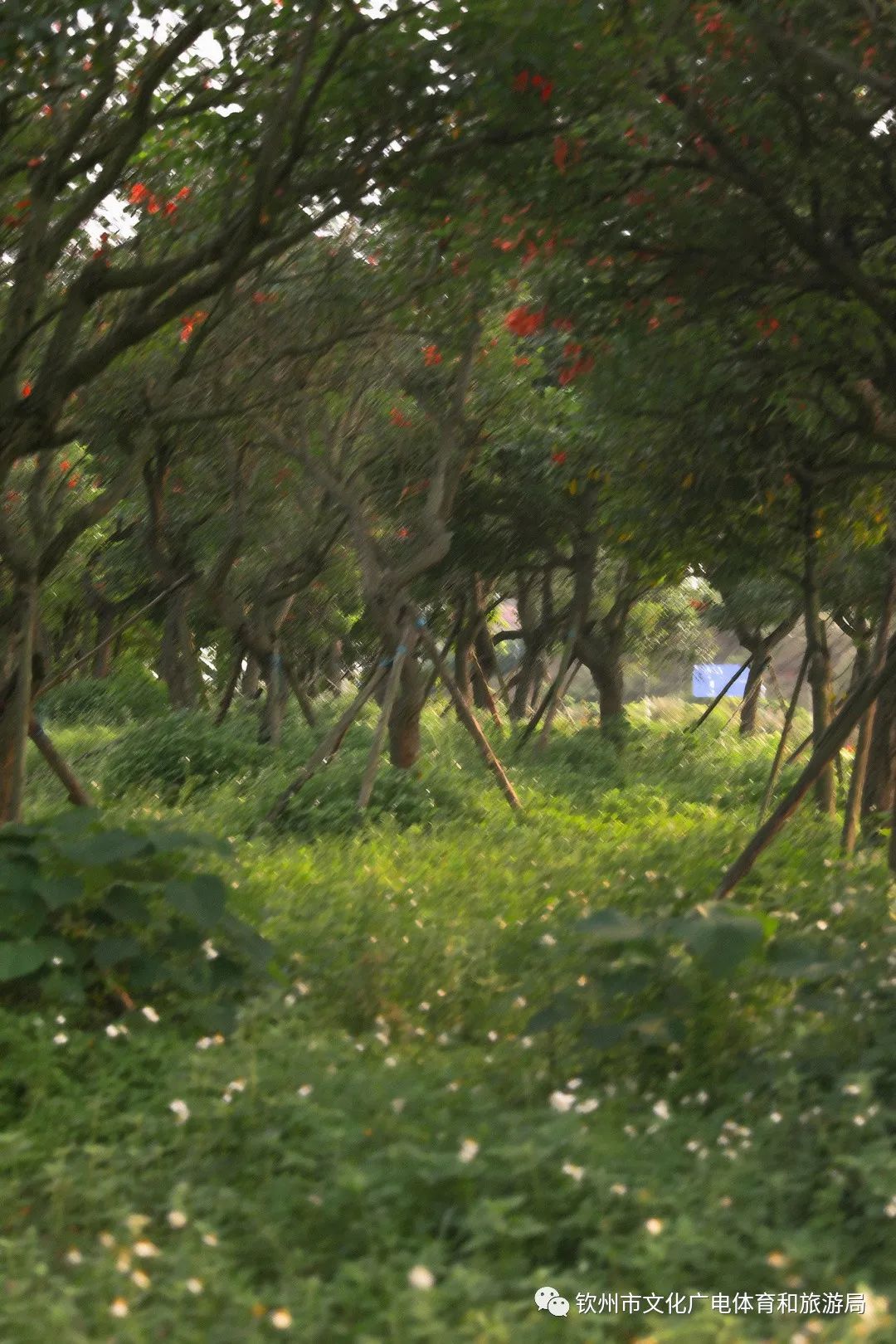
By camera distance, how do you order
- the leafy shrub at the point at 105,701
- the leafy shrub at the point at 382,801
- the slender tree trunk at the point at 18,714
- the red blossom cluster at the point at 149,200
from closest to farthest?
1. the slender tree trunk at the point at 18,714
2. the red blossom cluster at the point at 149,200
3. the leafy shrub at the point at 382,801
4. the leafy shrub at the point at 105,701

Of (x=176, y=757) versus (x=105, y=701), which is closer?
(x=176, y=757)

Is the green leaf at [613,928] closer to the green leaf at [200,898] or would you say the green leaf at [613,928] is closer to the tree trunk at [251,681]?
the green leaf at [200,898]

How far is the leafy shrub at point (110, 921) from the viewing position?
6.05 m

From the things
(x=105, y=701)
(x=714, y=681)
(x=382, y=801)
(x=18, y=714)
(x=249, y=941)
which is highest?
(x=714, y=681)

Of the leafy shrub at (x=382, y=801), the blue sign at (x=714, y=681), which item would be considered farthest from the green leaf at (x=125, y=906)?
the blue sign at (x=714, y=681)

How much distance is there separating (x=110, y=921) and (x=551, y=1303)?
3.15 m

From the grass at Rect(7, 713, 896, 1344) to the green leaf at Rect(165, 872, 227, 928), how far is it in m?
0.39

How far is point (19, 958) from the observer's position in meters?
5.86

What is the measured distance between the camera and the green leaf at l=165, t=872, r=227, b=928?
19.8 feet

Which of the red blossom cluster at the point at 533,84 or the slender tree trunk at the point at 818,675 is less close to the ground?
the red blossom cluster at the point at 533,84

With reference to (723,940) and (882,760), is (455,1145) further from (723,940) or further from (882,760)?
(882,760)

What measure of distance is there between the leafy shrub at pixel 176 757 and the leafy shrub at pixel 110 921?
842cm

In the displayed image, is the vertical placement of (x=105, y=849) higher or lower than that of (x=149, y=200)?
lower

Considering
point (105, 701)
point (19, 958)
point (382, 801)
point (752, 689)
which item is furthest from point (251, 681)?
point (19, 958)
